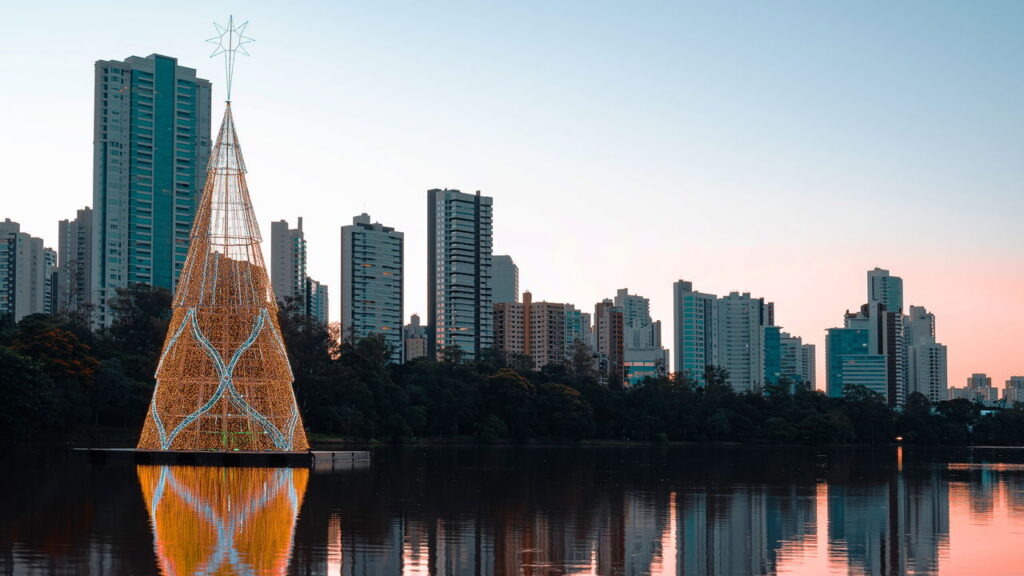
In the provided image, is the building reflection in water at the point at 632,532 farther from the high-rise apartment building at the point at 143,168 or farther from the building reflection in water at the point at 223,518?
the high-rise apartment building at the point at 143,168

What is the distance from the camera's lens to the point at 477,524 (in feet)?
98.7

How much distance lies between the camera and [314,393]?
9925 cm

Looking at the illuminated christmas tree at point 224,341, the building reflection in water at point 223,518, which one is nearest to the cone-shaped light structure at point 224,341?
the illuminated christmas tree at point 224,341

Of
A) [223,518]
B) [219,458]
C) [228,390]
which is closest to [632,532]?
[223,518]

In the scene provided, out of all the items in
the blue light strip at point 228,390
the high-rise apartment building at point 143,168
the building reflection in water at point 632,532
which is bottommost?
the building reflection in water at point 632,532

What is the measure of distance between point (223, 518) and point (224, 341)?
24533 mm

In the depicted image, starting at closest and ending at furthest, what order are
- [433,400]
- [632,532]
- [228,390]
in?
[632,532], [228,390], [433,400]

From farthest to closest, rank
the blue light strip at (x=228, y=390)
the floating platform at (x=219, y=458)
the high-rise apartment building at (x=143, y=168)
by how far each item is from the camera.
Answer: the high-rise apartment building at (x=143, y=168), the blue light strip at (x=228, y=390), the floating platform at (x=219, y=458)

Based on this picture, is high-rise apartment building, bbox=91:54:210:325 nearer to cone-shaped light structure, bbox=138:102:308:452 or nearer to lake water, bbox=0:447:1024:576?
cone-shaped light structure, bbox=138:102:308:452

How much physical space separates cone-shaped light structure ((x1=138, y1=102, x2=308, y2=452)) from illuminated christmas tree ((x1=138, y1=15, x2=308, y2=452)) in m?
0.04

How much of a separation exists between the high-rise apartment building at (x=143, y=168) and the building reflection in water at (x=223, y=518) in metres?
123

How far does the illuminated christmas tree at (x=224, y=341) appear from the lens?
174 feet

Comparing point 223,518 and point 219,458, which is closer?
point 223,518

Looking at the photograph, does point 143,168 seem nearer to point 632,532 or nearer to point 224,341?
point 224,341
